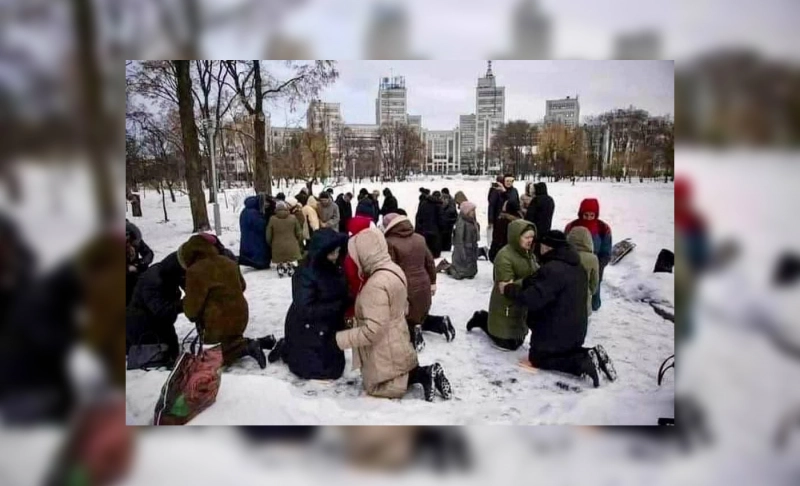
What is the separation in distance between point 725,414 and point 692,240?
2.49ft

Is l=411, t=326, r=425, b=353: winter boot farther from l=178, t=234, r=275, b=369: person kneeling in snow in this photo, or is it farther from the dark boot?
l=178, t=234, r=275, b=369: person kneeling in snow

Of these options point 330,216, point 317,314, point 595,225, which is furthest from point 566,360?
point 330,216

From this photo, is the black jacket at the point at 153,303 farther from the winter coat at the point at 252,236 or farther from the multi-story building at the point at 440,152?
the multi-story building at the point at 440,152

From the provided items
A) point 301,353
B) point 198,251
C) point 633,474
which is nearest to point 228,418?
point 301,353

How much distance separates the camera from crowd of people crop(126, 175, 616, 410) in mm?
2023

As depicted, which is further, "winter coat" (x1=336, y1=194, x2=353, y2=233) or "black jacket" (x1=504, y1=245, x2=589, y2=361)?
"winter coat" (x1=336, y1=194, x2=353, y2=233)

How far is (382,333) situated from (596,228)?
106 cm

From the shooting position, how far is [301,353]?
6.87 feet

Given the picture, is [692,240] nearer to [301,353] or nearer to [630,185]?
[630,185]

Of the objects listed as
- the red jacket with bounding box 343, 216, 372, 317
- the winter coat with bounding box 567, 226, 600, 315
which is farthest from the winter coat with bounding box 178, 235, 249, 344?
the winter coat with bounding box 567, 226, 600, 315

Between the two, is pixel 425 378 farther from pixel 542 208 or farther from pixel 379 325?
pixel 542 208

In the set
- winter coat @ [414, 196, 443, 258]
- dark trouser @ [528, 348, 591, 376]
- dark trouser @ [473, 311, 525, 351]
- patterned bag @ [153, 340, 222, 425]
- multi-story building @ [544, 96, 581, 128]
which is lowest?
patterned bag @ [153, 340, 222, 425]

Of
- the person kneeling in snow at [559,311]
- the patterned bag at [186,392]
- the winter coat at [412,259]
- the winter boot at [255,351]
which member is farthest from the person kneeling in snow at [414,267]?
the patterned bag at [186,392]

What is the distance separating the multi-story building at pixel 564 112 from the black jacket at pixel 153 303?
5.76 feet
